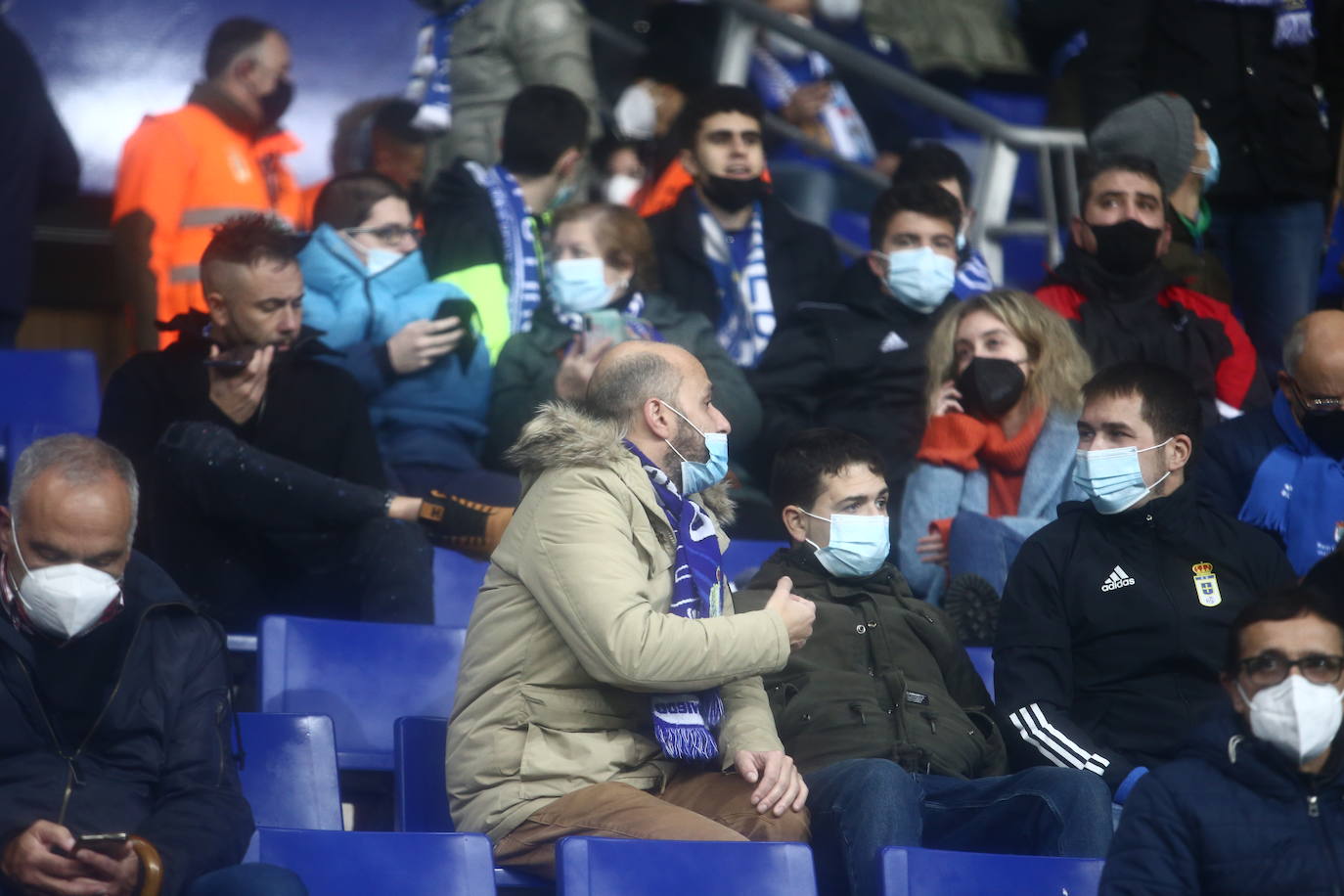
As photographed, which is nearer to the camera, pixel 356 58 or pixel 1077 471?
pixel 1077 471

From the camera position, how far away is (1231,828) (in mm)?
3211

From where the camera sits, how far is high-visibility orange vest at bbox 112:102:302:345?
6.39 metres

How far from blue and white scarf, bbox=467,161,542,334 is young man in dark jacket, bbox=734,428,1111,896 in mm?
1731

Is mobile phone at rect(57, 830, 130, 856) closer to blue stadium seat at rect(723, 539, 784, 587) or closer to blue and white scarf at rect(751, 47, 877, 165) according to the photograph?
blue stadium seat at rect(723, 539, 784, 587)

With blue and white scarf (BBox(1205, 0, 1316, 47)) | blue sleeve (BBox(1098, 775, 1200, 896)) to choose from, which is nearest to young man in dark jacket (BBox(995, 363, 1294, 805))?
blue sleeve (BBox(1098, 775, 1200, 896))

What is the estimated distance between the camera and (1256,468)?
4.92 metres

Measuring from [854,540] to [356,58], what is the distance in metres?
4.12

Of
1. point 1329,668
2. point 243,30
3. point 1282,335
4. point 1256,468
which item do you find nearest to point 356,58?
point 243,30

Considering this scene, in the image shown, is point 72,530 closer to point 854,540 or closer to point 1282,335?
point 854,540

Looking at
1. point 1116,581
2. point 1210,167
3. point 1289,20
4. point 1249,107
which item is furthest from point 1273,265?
point 1116,581

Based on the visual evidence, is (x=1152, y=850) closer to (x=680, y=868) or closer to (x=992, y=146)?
(x=680, y=868)

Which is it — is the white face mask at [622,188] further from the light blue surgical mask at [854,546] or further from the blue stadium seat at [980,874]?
the blue stadium seat at [980,874]

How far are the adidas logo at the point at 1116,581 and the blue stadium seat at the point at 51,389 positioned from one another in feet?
9.12

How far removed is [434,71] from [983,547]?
3.37m
